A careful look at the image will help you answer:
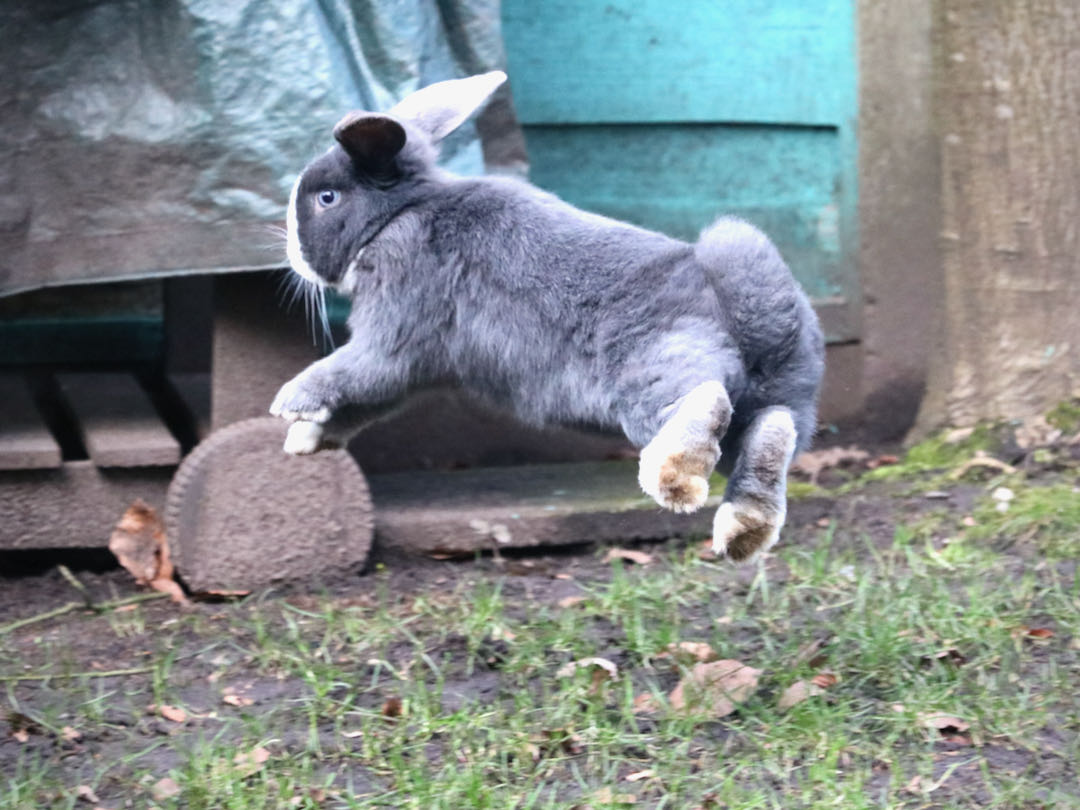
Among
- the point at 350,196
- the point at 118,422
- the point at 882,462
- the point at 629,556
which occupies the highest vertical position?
the point at 350,196

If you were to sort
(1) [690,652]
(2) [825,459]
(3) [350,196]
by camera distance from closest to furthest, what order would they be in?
(3) [350,196] → (1) [690,652] → (2) [825,459]

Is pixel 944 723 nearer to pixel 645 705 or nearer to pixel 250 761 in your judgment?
pixel 645 705

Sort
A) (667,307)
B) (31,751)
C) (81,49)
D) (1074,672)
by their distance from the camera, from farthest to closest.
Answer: (81,49), (1074,672), (31,751), (667,307)

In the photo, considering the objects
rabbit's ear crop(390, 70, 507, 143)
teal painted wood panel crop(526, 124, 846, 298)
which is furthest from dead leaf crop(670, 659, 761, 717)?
teal painted wood panel crop(526, 124, 846, 298)

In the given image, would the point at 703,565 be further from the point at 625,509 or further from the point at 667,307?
the point at 667,307

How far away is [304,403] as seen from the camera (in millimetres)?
2357

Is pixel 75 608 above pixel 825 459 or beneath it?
above

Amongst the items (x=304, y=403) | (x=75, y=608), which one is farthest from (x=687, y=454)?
(x=75, y=608)

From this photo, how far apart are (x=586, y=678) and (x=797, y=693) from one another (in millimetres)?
454

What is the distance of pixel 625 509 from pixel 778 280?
6.17 feet

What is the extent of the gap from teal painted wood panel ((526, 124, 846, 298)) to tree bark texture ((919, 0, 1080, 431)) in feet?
1.98

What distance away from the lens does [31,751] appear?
2783 millimetres

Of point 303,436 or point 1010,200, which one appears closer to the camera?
point 303,436

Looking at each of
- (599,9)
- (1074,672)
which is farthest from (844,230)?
(1074,672)
